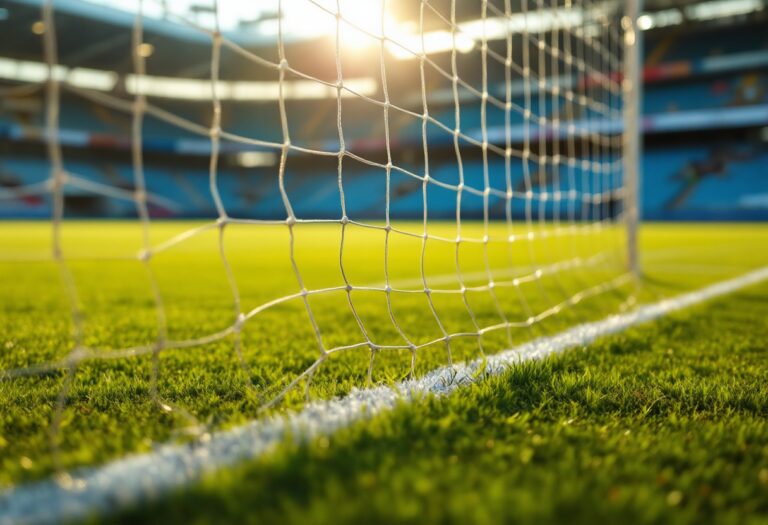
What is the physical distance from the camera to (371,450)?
3.43 feet

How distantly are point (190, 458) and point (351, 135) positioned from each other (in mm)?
29490

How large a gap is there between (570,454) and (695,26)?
25.5 metres

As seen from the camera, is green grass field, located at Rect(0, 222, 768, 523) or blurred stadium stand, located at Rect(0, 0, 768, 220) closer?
green grass field, located at Rect(0, 222, 768, 523)

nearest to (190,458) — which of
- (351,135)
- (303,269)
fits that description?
(303,269)

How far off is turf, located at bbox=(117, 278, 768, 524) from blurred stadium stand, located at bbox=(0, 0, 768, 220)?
1680 cm

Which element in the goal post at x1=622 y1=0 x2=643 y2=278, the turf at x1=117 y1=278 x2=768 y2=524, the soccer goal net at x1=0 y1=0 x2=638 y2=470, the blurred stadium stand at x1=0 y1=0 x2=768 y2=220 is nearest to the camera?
the turf at x1=117 y1=278 x2=768 y2=524

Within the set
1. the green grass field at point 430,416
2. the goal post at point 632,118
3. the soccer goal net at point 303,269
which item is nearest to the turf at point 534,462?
the green grass field at point 430,416

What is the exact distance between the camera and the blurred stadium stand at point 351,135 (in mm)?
21797

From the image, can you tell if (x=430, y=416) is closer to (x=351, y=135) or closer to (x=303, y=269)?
(x=303, y=269)

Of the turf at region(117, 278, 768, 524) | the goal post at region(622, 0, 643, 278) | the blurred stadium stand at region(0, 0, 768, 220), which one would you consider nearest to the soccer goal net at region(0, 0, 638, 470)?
the goal post at region(622, 0, 643, 278)

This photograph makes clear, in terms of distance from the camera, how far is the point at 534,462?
3.44 feet

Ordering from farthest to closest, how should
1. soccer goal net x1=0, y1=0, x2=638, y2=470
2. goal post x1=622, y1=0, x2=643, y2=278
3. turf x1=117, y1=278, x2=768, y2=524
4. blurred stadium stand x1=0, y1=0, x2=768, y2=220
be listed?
blurred stadium stand x1=0, y1=0, x2=768, y2=220 < goal post x1=622, y1=0, x2=643, y2=278 < soccer goal net x1=0, y1=0, x2=638, y2=470 < turf x1=117, y1=278, x2=768, y2=524

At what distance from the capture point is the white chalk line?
862 millimetres

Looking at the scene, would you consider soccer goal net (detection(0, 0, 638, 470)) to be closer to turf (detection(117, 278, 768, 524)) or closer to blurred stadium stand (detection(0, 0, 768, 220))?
turf (detection(117, 278, 768, 524))
